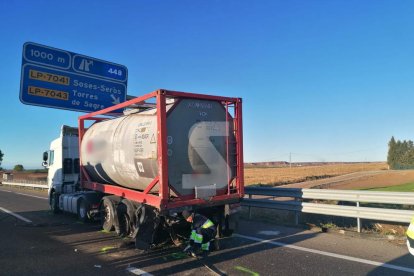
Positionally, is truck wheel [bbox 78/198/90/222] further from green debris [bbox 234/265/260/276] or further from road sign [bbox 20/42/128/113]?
green debris [bbox 234/265/260/276]

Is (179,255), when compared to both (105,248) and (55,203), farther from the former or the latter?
(55,203)

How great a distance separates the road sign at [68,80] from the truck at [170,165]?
504cm

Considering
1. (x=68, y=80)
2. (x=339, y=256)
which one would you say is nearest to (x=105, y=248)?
(x=339, y=256)

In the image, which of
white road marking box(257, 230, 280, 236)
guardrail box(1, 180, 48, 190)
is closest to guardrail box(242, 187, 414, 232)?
white road marking box(257, 230, 280, 236)

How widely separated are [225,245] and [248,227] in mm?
2058

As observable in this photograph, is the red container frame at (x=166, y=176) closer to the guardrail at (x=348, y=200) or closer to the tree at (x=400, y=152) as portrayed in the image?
the guardrail at (x=348, y=200)

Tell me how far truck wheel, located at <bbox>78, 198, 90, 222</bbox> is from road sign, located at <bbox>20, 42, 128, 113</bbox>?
4378mm

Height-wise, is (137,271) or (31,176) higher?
(31,176)

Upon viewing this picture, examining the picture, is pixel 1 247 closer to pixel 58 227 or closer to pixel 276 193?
pixel 58 227

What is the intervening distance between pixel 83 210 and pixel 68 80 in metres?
5.59

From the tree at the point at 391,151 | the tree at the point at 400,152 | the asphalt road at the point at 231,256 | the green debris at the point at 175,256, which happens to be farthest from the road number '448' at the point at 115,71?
the tree at the point at 391,151

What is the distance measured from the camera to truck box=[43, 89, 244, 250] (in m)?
6.83

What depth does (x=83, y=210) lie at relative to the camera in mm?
10773

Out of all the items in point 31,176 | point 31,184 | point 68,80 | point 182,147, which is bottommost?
point 31,184
